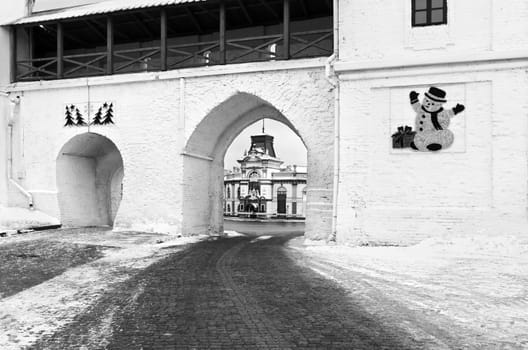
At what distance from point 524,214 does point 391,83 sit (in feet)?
13.2

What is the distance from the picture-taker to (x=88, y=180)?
1759cm

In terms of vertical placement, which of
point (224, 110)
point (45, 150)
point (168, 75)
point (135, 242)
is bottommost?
point (135, 242)

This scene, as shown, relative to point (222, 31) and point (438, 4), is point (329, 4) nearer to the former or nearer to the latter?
point (222, 31)

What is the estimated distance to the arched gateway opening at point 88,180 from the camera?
16.1m

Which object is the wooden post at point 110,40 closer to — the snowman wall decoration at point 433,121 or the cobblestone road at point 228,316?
the cobblestone road at point 228,316

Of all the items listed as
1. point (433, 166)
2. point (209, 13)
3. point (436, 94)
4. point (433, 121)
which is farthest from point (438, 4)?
point (209, 13)

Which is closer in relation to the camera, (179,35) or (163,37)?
(163,37)

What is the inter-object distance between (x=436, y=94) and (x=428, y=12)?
1975mm

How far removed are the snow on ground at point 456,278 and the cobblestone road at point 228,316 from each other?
80 cm

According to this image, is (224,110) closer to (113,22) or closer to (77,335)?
(113,22)

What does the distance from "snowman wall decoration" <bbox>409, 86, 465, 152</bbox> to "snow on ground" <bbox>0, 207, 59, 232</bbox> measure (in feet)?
38.8

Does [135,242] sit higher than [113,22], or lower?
lower

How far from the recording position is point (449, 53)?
10633mm

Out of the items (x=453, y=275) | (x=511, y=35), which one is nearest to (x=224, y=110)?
(x=511, y=35)
